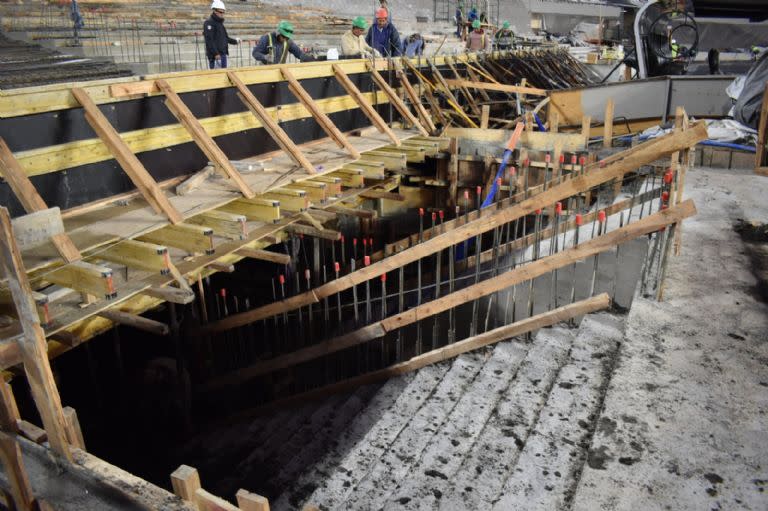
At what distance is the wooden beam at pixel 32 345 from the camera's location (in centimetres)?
261

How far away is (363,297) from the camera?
35.9 ft

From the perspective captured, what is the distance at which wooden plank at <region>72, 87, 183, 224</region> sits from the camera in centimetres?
544

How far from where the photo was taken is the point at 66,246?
4.59m

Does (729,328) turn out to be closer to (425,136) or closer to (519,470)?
(519,470)

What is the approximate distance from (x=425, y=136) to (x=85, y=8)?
43.8ft

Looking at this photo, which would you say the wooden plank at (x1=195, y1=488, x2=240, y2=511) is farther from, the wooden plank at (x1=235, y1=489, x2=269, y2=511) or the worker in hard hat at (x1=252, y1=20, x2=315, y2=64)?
the worker in hard hat at (x1=252, y1=20, x2=315, y2=64)

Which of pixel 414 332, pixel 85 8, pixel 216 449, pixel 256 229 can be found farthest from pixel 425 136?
pixel 85 8

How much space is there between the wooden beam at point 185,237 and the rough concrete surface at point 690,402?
3.58 meters

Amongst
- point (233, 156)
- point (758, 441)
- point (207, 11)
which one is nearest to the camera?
point (758, 441)

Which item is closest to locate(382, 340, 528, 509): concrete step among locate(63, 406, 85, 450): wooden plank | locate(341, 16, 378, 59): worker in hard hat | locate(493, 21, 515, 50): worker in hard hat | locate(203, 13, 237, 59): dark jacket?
locate(63, 406, 85, 450): wooden plank

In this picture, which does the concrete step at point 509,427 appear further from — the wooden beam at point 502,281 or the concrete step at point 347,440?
the concrete step at point 347,440

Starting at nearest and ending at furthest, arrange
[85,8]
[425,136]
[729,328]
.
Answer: [729,328]
[425,136]
[85,8]

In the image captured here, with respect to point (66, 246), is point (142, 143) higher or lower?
higher

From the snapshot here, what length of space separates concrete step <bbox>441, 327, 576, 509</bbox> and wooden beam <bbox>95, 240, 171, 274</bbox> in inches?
115
